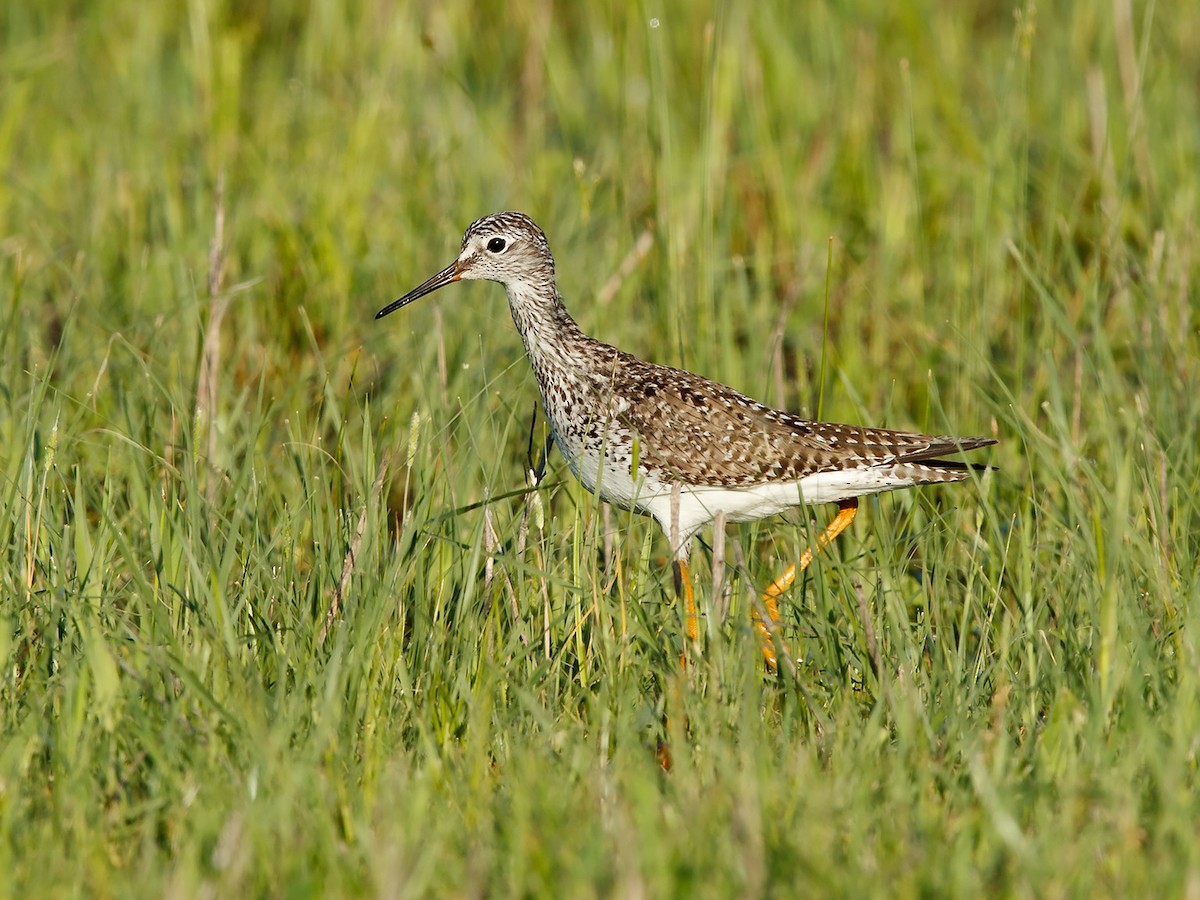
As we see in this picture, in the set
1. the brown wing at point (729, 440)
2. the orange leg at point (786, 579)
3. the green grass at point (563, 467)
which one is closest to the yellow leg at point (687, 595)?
the green grass at point (563, 467)

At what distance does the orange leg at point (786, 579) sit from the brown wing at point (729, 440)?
12.2 inches

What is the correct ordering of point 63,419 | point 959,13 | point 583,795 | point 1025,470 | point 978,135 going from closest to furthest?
point 583,795 < point 63,419 < point 1025,470 < point 978,135 < point 959,13

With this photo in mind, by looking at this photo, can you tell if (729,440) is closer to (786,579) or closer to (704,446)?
(704,446)

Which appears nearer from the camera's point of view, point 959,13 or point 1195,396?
point 1195,396

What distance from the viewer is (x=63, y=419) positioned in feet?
19.5

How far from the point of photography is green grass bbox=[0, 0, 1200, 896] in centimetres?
357

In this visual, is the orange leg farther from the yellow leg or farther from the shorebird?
the yellow leg

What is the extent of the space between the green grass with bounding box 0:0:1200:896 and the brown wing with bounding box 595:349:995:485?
259mm

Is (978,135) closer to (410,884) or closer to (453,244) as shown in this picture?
(453,244)

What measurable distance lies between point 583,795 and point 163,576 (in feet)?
5.56

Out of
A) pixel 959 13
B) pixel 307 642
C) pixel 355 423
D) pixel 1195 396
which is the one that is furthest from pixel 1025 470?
pixel 959 13

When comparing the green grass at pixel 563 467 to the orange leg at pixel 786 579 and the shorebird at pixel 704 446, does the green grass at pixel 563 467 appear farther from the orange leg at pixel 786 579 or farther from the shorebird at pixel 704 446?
the shorebird at pixel 704 446

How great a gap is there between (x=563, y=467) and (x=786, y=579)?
1219 millimetres

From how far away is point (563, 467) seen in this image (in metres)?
6.14
